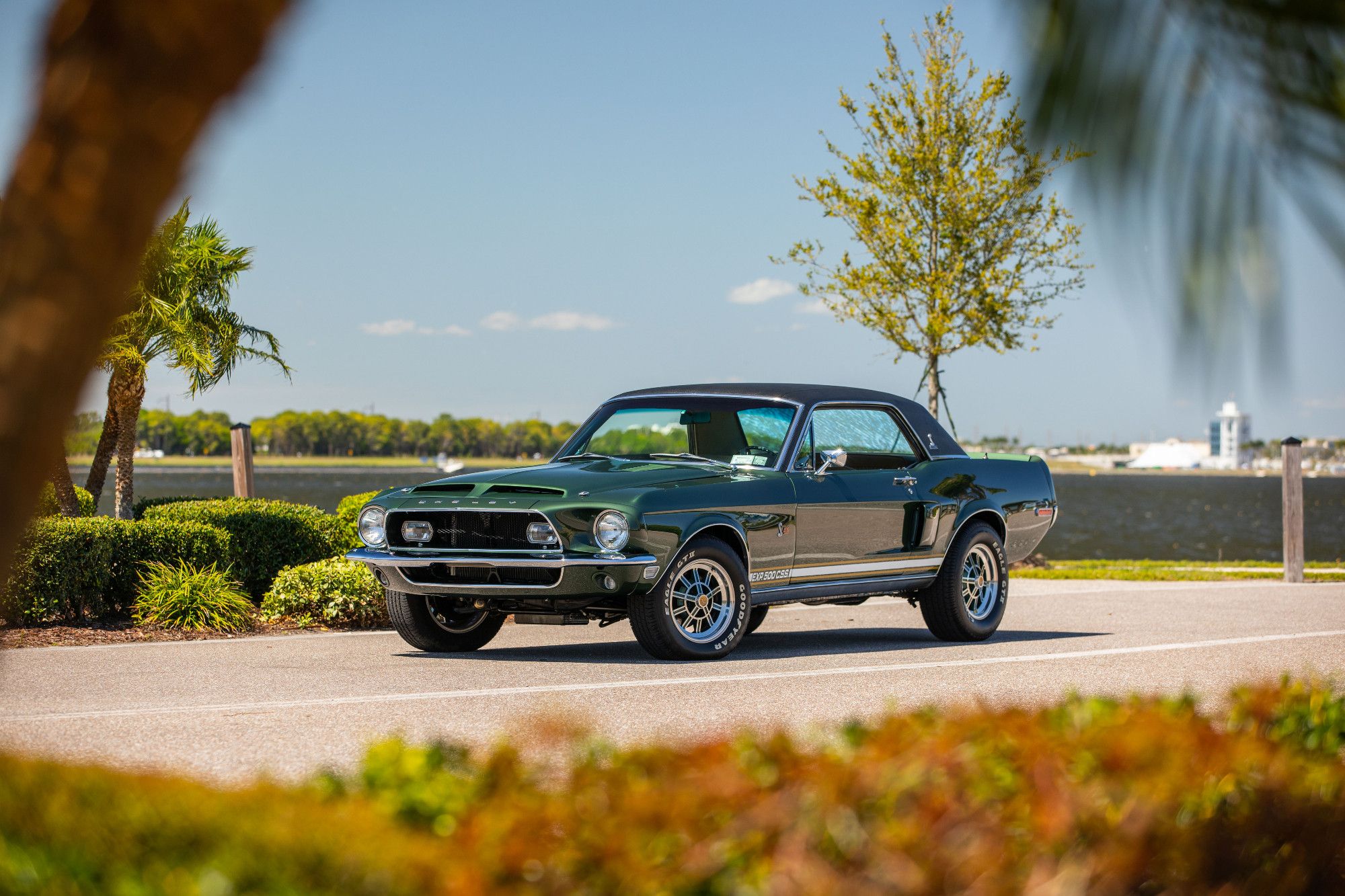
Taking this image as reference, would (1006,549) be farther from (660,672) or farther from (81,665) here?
(81,665)

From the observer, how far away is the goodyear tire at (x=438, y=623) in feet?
32.1

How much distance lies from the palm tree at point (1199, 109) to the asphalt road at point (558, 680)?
83.3 inches

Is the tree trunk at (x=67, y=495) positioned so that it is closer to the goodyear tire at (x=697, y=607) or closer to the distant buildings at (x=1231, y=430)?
the goodyear tire at (x=697, y=607)

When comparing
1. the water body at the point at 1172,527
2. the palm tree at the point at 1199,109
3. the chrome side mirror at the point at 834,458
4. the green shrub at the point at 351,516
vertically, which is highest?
the palm tree at the point at 1199,109

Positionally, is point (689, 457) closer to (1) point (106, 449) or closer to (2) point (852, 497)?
(2) point (852, 497)

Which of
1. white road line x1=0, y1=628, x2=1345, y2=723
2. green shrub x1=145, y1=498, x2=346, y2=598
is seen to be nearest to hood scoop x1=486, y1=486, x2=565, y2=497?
white road line x1=0, y1=628, x2=1345, y2=723

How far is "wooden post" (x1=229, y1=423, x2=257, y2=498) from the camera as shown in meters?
17.0

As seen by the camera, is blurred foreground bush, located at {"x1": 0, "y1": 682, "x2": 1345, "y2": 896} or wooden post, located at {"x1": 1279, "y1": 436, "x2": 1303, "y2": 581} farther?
wooden post, located at {"x1": 1279, "y1": 436, "x2": 1303, "y2": 581}

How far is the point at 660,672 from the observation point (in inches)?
339

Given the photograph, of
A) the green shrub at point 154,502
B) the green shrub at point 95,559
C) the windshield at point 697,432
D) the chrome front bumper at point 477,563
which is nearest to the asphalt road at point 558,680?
the chrome front bumper at point 477,563

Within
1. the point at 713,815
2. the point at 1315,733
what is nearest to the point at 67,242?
the point at 713,815

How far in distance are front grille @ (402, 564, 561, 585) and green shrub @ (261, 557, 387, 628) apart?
2502 mm

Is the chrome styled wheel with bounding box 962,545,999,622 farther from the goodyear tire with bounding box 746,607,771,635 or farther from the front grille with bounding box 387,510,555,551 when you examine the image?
the front grille with bounding box 387,510,555,551

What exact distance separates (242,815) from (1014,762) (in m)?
1.55
